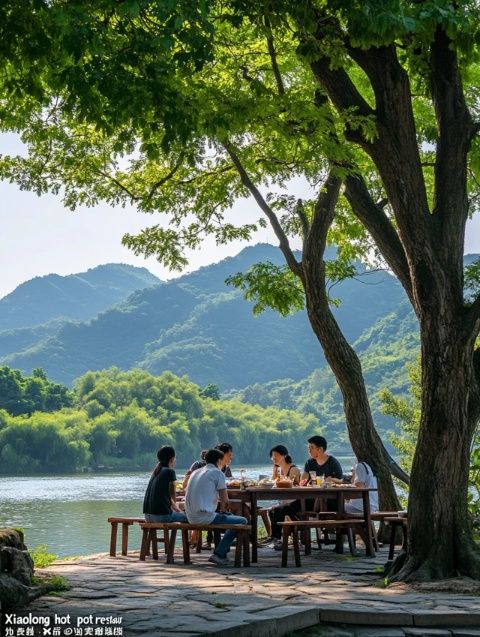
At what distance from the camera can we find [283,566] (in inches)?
377

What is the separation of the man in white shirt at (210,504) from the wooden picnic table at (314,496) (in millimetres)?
259

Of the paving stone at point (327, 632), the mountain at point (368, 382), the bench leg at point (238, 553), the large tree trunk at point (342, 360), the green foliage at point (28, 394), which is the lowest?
the paving stone at point (327, 632)

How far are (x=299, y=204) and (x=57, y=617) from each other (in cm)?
882

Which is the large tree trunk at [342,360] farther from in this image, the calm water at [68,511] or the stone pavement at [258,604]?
the calm water at [68,511]

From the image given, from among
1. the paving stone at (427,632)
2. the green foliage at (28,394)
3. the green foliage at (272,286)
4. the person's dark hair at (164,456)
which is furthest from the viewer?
the green foliage at (28,394)

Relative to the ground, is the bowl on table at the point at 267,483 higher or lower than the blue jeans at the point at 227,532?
higher

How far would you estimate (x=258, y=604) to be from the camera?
6605mm

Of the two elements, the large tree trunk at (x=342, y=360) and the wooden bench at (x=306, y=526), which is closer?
the wooden bench at (x=306, y=526)

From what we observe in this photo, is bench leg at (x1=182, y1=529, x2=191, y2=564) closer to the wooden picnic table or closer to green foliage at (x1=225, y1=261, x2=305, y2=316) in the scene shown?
the wooden picnic table

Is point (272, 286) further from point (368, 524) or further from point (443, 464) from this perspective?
point (443, 464)

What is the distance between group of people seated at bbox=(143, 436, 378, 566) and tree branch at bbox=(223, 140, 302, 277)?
106 inches

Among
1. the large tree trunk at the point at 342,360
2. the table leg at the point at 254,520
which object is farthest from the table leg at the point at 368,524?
the large tree trunk at the point at 342,360

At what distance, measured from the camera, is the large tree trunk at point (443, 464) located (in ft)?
26.5

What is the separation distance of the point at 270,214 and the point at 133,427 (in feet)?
315
